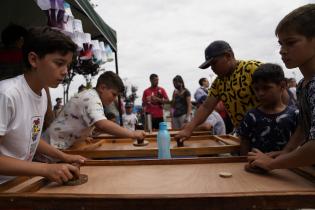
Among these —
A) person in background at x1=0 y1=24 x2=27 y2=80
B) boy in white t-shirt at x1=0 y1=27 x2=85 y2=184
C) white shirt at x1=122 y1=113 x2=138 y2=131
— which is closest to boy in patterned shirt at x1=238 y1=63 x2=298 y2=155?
boy in white t-shirt at x1=0 y1=27 x2=85 y2=184

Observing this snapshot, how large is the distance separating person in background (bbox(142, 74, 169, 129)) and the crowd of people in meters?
4.05

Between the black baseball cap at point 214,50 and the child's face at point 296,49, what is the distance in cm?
133

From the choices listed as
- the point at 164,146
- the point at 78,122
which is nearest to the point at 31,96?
the point at 164,146

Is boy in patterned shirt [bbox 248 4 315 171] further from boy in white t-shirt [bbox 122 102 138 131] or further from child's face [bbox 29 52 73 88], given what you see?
boy in white t-shirt [bbox 122 102 138 131]

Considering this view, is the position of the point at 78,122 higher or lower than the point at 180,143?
higher

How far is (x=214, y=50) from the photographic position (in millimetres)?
2701

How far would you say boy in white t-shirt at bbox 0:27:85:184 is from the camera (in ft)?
4.27

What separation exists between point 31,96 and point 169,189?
31.9 inches

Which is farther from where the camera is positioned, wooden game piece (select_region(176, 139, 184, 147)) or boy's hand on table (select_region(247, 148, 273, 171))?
wooden game piece (select_region(176, 139, 184, 147))

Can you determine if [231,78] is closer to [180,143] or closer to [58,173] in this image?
[180,143]

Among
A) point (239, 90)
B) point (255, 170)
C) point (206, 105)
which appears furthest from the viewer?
point (206, 105)

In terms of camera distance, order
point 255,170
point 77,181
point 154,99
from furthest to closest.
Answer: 1. point 154,99
2. point 255,170
3. point 77,181

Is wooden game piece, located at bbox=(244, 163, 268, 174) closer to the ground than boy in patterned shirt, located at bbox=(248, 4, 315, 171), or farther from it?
closer to the ground

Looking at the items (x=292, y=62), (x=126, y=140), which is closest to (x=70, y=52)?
(x=292, y=62)
